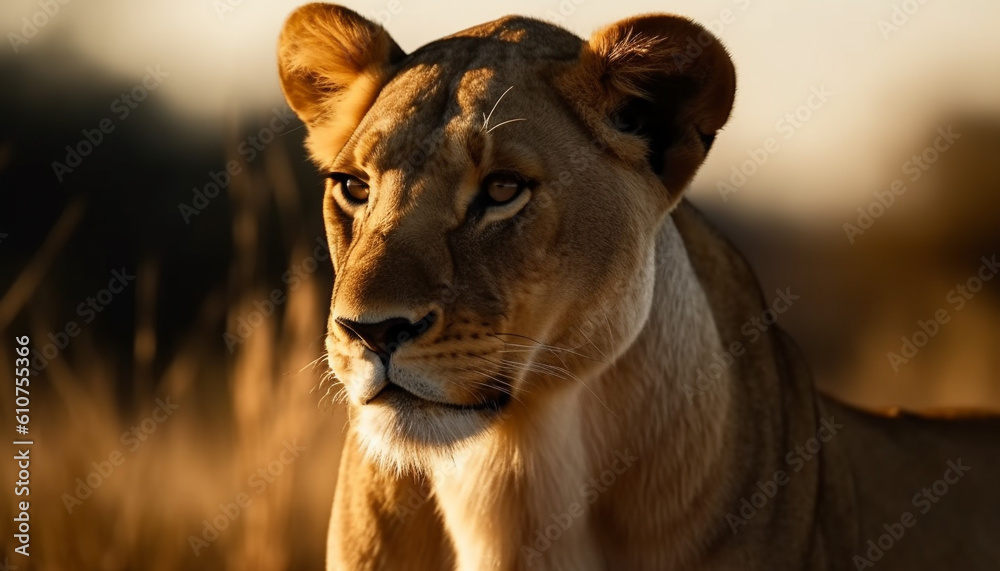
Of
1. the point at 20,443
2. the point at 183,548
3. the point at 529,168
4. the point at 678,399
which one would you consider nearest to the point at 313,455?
the point at 183,548

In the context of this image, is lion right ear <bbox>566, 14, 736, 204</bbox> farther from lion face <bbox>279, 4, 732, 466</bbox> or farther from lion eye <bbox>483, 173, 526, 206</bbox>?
lion eye <bbox>483, 173, 526, 206</bbox>

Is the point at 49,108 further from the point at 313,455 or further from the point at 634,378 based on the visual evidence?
the point at 634,378

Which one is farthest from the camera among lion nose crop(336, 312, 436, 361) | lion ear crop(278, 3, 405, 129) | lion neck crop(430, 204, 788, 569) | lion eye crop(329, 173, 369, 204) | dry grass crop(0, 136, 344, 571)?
dry grass crop(0, 136, 344, 571)

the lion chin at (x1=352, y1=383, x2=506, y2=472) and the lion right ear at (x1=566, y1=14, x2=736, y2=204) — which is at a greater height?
the lion right ear at (x1=566, y1=14, x2=736, y2=204)

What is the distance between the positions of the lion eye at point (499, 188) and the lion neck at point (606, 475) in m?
0.54

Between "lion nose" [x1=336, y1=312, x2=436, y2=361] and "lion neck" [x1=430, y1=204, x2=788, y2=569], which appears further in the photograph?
"lion neck" [x1=430, y1=204, x2=788, y2=569]

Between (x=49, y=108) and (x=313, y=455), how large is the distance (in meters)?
3.31

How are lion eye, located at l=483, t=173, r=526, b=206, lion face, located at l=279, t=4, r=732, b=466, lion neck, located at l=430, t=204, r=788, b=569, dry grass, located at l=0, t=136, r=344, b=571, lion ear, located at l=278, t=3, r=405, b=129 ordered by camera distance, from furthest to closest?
dry grass, located at l=0, t=136, r=344, b=571
lion ear, located at l=278, t=3, r=405, b=129
lion neck, located at l=430, t=204, r=788, b=569
lion eye, located at l=483, t=173, r=526, b=206
lion face, located at l=279, t=4, r=732, b=466

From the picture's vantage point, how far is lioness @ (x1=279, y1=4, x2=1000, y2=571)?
91.8 inches

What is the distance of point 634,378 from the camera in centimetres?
277

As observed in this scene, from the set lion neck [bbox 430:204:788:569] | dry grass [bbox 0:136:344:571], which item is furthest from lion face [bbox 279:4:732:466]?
dry grass [bbox 0:136:344:571]

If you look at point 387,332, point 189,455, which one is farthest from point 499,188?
point 189,455

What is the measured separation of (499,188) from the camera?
244cm

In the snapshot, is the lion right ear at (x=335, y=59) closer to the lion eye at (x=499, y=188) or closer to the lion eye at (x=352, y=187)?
the lion eye at (x=352, y=187)
